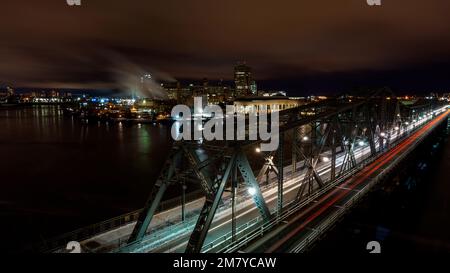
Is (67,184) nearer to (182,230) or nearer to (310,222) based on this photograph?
(182,230)

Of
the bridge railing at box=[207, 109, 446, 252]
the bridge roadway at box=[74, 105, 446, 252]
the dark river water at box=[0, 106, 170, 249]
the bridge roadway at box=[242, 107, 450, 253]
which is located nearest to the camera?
the bridge railing at box=[207, 109, 446, 252]

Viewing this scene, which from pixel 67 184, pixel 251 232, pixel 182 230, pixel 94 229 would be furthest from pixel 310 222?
pixel 67 184

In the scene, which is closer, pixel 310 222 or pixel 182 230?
pixel 310 222

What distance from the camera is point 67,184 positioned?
1656 inches

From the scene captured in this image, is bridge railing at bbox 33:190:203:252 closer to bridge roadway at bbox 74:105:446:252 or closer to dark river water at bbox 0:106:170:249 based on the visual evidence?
bridge roadway at bbox 74:105:446:252

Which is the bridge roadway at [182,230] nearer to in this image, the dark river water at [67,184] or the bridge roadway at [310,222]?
the bridge roadway at [310,222]

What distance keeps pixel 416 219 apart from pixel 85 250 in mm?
30105

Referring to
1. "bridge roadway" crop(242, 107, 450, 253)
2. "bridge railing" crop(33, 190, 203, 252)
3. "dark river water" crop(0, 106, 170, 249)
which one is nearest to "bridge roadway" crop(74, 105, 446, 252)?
"bridge railing" crop(33, 190, 203, 252)

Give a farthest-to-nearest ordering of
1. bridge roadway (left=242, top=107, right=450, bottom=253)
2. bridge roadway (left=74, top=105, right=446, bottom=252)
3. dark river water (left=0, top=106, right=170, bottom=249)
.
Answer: dark river water (left=0, top=106, right=170, bottom=249) → bridge roadway (left=74, top=105, right=446, bottom=252) → bridge roadway (left=242, top=107, right=450, bottom=253)

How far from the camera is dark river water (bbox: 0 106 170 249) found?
29859mm

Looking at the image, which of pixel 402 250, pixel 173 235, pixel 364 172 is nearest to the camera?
pixel 173 235

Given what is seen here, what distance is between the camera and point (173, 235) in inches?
660

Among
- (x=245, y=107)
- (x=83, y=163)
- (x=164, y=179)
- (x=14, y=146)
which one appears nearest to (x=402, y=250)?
(x=164, y=179)

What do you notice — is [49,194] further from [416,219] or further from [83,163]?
[416,219]
